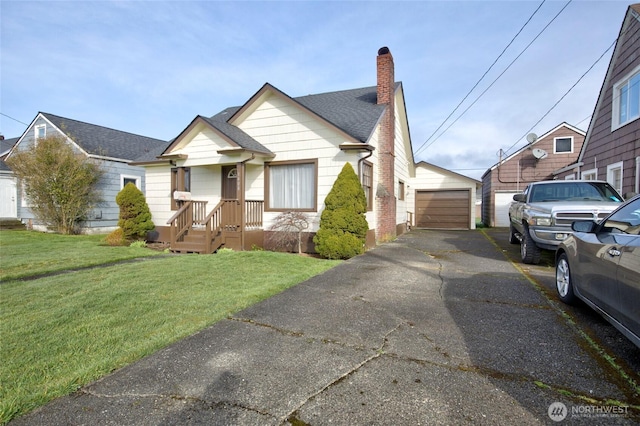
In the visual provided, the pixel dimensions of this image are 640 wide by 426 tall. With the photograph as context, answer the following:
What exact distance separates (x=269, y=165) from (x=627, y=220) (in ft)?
27.7

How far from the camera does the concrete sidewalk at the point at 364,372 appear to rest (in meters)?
2.14

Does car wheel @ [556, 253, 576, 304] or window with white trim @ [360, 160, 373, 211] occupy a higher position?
window with white trim @ [360, 160, 373, 211]

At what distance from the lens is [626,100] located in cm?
942

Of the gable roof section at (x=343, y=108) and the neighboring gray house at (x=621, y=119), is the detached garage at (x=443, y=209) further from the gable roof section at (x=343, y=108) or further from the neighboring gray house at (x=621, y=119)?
the gable roof section at (x=343, y=108)

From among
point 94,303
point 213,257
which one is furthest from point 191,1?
point 94,303

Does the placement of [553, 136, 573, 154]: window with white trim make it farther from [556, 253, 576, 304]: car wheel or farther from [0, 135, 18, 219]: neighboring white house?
[0, 135, 18, 219]: neighboring white house

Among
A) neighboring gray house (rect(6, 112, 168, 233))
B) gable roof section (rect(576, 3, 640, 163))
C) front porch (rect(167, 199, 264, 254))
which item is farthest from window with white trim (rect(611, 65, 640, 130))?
neighboring gray house (rect(6, 112, 168, 233))

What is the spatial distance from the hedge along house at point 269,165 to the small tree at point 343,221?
0.89 m

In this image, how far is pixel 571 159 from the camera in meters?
17.5

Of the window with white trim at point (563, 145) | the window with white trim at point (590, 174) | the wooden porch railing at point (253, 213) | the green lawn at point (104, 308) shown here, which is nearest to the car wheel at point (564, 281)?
the green lawn at point (104, 308)

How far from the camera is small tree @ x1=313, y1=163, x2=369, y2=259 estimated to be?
26.5 feet

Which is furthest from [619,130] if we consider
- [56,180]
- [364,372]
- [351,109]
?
[56,180]

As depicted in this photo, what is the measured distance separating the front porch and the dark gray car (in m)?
7.39

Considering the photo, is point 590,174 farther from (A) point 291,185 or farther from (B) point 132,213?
(B) point 132,213
